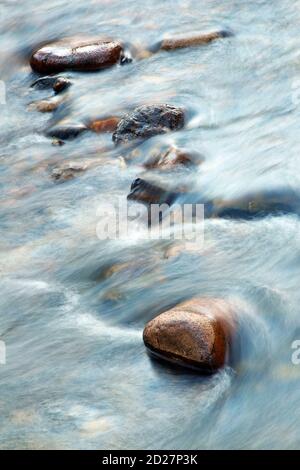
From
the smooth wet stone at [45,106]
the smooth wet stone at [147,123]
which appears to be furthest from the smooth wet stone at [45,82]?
the smooth wet stone at [147,123]

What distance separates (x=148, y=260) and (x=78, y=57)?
13.4 feet

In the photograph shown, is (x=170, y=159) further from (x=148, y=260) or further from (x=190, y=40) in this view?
(x=190, y=40)

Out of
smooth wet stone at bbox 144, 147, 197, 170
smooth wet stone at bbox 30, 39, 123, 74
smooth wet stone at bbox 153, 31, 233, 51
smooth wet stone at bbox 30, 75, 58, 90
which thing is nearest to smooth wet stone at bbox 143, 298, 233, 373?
smooth wet stone at bbox 144, 147, 197, 170

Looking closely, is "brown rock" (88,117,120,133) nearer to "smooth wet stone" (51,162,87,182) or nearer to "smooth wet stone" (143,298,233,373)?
"smooth wet stone" (51,162,87,182)

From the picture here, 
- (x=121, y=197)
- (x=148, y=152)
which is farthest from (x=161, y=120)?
(x=121, y=197)

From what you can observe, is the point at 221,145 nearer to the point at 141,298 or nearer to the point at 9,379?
the point at 141,298

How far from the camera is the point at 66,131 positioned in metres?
8.38

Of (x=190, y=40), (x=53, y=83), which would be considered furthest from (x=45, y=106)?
(x=190, y=40)

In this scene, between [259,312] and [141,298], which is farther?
[141,298]

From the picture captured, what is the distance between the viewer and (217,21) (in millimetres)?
10164

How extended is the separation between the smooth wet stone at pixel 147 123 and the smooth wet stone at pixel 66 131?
1.69 feet

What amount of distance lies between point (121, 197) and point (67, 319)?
5.52 ft
